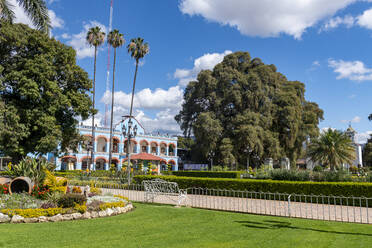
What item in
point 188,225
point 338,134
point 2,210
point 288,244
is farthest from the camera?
point 338,134

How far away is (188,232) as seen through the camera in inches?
246

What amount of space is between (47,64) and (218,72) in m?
21.9

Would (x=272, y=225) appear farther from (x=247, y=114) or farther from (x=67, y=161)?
(x=67, y=161)

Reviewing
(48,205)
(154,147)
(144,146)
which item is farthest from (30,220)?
(154,147)

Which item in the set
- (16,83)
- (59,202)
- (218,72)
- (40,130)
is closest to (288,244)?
(59,202)

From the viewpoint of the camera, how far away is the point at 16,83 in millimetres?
20047

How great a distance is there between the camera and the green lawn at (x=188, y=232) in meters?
5.32

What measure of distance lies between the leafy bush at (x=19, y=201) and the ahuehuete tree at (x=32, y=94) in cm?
1079

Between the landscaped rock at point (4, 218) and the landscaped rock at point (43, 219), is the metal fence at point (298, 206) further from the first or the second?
the landscaped rock at point (4, 218)

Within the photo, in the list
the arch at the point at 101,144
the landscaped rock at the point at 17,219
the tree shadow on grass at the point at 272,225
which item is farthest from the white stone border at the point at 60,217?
the arch at the point at 101,144

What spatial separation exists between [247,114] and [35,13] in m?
24.1

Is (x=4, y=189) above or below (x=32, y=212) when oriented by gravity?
above

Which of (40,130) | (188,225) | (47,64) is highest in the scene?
(47,64)

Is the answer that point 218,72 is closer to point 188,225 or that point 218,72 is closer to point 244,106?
point 244,106
